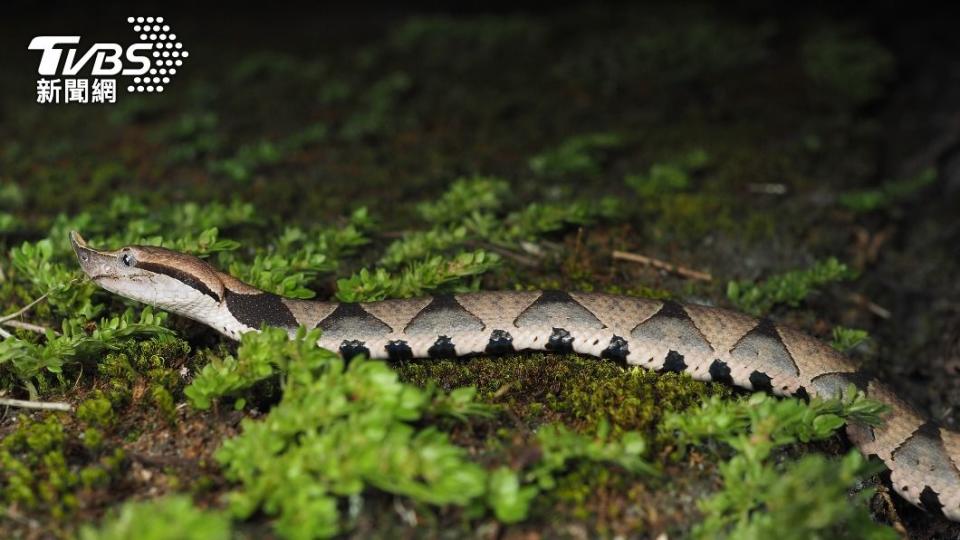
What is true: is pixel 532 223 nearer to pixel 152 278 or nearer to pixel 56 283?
pixel 152 278

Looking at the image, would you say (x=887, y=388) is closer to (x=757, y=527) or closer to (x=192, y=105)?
(x=757, y=527)

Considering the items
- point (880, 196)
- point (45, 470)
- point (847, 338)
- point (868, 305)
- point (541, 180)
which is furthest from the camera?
point (541, 180)

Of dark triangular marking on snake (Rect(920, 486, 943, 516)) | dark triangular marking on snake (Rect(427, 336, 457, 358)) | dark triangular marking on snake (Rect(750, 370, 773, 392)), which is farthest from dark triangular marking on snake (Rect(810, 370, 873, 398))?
dark triangular marking on snake (Rect(427, 336, 457, 358))

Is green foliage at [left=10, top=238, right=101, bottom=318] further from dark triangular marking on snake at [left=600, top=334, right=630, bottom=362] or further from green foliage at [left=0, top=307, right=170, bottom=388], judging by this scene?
dark triangular marking on snake at [left=600, top=334, right=630, bottom=362]

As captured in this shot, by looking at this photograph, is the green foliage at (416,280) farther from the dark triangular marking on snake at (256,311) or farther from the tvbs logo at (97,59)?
the tvbs logo at (97,59)

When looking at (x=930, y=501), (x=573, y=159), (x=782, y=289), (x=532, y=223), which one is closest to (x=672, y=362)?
(x=782, y=289)

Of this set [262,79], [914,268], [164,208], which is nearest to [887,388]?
[914,268]
